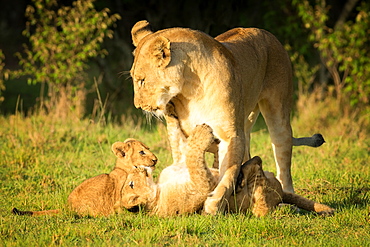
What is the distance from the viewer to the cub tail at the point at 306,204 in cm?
489

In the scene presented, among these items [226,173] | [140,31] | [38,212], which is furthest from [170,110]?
[38,212]

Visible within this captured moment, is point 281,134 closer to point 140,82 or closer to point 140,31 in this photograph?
point 140,31

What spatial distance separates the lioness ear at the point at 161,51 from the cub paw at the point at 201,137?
1.80ft

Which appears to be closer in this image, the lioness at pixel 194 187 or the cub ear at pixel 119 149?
the lioness at pixel 194 187

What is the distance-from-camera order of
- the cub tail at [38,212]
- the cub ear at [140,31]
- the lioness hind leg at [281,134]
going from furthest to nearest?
the lioness hind leg at [281,134] → the cub ear at [140,31] → the cub tail at [38,212]

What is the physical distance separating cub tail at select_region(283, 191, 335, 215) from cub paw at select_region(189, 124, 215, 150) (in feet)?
2.98

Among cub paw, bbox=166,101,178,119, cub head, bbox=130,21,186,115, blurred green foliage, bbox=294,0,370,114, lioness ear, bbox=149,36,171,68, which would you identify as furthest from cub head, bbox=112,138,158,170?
blurred green foliage, bbox=294,0,370,114

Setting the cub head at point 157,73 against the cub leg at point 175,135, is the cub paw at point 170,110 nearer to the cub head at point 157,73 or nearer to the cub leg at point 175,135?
the cub leg at point 175,135

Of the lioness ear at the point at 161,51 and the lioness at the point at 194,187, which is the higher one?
the lioness ear at the point at 161,51

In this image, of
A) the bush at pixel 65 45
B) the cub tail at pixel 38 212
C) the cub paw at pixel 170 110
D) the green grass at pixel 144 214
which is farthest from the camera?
the bush at pixel 65 45

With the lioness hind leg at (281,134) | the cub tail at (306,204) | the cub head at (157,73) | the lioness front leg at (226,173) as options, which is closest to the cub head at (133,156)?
the cub head at (157,73)

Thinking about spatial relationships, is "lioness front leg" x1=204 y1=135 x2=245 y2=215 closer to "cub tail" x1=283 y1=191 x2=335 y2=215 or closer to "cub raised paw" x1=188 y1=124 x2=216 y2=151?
"cub raised paw" x1=188 y1=124 x2=216 y2=151

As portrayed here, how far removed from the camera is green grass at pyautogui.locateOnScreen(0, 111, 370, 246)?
13.4ft

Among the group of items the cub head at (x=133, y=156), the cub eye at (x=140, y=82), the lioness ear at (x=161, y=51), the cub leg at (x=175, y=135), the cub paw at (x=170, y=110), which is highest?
the lioness ear at (x=161, y=51)
